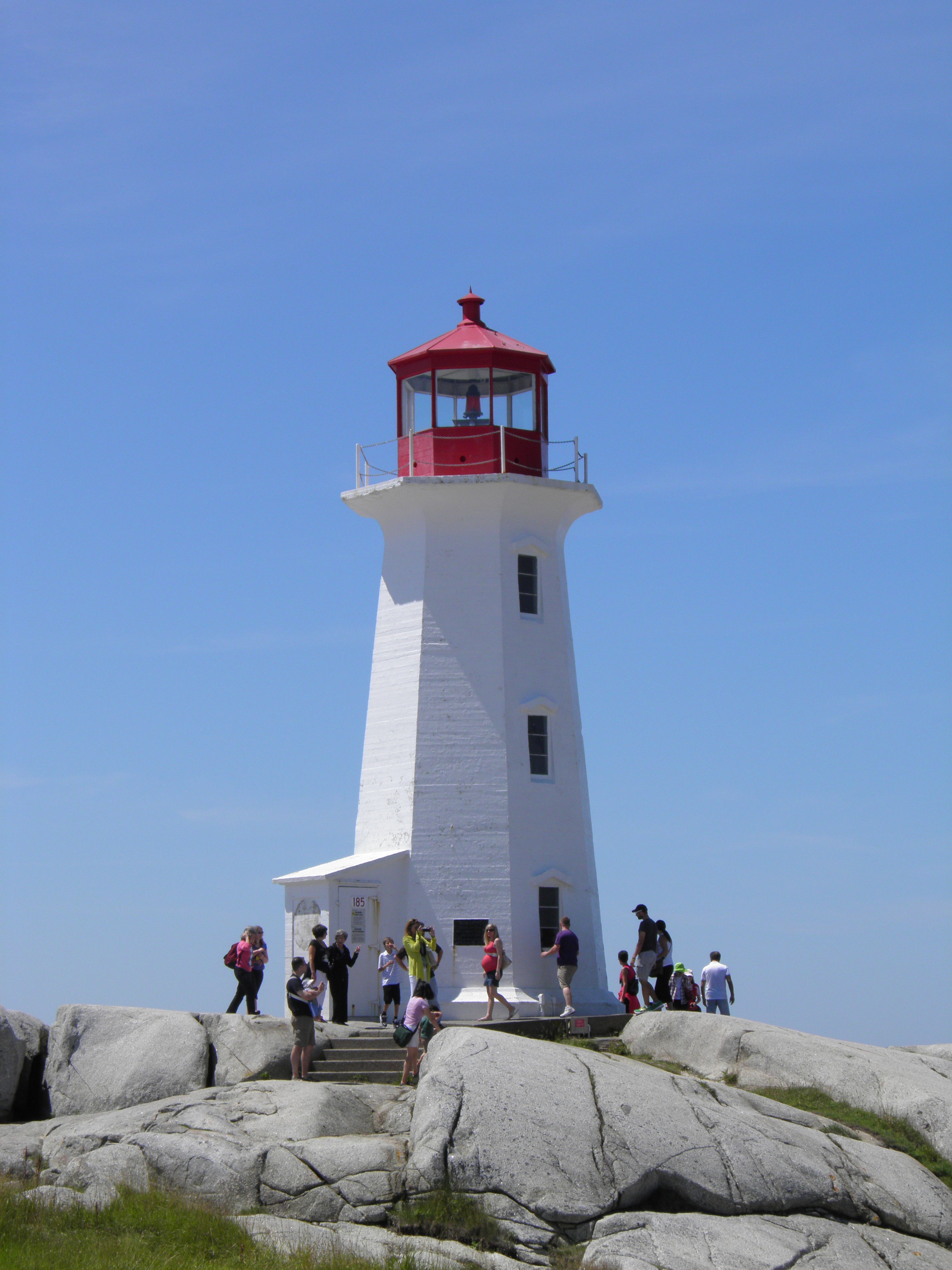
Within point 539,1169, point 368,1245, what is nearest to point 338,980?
point 539,1169

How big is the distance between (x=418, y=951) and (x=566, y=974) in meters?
3.88

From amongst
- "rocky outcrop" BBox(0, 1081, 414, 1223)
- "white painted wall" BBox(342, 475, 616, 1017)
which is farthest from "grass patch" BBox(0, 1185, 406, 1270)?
"white painted wall" BBox(342, 475, 616, 1017)

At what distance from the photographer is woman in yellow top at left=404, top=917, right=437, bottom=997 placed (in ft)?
71.7

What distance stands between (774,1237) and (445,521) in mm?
14554

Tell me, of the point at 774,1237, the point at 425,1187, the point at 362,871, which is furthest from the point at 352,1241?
the point at 362,871

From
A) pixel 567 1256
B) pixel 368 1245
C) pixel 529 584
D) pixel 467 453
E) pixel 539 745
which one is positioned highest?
pixel 467 453

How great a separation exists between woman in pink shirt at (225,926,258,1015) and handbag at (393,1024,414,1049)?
343cm

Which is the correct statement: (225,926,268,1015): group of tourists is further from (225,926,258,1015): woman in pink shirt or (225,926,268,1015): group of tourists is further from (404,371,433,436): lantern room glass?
(404,371,433,436): lantern room glass

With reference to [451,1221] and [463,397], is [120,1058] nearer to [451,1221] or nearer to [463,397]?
[451,1221]

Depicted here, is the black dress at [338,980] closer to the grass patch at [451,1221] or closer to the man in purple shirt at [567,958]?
the man in purple shirt at [567,958]

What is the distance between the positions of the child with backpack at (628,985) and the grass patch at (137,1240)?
1111 centimetres

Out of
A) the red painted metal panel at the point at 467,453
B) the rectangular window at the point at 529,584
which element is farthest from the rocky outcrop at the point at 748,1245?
the red painted metal panel at the point at 467,453

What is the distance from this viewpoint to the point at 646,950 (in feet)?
79.5

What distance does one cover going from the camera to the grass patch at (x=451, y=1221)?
1582 centimetres
